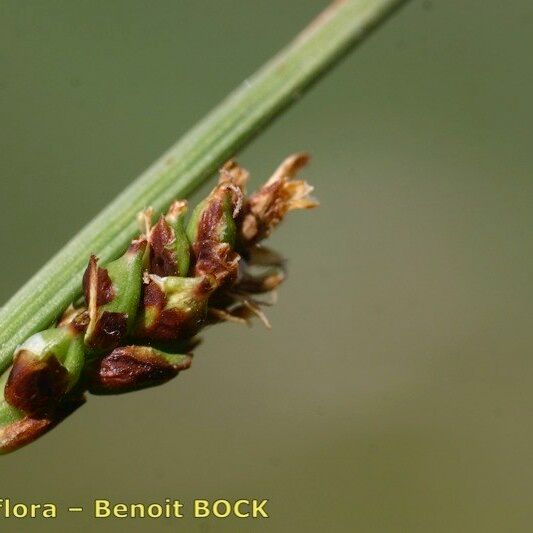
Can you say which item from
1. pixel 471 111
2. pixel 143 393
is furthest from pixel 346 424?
pixel 471 111

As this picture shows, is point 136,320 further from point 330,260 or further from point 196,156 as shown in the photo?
point 330,260

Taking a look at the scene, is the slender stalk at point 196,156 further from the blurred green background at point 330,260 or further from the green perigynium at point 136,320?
the blurred green background at point 330,260

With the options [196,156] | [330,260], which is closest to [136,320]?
[196,156]

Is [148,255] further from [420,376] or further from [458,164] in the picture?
[458,164]

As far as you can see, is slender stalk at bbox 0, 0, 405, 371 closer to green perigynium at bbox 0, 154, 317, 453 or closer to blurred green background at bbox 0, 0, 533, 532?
green perigynium at bbox 0, 154, 317, 453

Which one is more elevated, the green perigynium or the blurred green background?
the blurred green background

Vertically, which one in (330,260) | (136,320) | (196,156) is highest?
(330,260)

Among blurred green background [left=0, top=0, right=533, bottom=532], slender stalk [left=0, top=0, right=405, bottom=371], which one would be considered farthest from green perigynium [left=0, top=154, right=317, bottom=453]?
blurred green background [left=0, top=0, right=533, bottom=532]
